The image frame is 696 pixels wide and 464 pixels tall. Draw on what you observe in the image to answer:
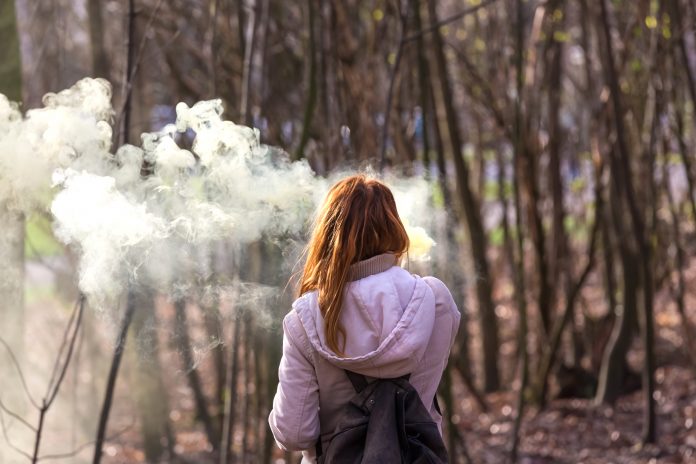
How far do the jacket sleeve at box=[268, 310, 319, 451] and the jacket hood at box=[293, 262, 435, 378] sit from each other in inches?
1.5

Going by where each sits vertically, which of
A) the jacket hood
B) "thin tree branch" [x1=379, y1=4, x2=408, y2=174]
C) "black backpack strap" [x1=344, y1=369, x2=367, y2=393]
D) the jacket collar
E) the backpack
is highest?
"thin tree branch" [x1=379, y1=4, x2=408, y2=174]

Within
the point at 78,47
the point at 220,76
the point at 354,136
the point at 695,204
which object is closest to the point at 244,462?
the point at 354,136

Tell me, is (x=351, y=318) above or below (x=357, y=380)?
above

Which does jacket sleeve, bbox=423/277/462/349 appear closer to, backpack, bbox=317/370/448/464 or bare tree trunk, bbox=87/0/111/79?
backpack, bbox=317/370/448/464

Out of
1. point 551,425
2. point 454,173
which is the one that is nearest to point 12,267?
point 454,173

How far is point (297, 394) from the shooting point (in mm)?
2523

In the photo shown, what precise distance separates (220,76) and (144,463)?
10.0 feet

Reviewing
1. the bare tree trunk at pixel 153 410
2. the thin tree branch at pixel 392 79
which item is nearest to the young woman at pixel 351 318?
the thin tree branch at pixel 392 79

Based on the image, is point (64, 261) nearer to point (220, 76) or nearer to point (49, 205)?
point (220, 76)

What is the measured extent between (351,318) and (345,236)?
0.22m

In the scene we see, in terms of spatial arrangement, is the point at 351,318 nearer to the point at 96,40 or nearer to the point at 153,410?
the point at 96,40

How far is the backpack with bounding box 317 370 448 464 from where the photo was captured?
240 cm

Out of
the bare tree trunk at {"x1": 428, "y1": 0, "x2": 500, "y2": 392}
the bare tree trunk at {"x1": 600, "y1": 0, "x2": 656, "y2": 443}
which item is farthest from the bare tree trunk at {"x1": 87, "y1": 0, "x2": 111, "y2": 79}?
the bare tree trunk at {"x1": 600, "y1": 0, "x2": 656, "y2": 443}

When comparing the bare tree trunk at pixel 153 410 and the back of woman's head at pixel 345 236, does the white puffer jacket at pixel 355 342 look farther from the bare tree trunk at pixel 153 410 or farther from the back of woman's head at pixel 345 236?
the bare tree trunk at pixel 153 410
